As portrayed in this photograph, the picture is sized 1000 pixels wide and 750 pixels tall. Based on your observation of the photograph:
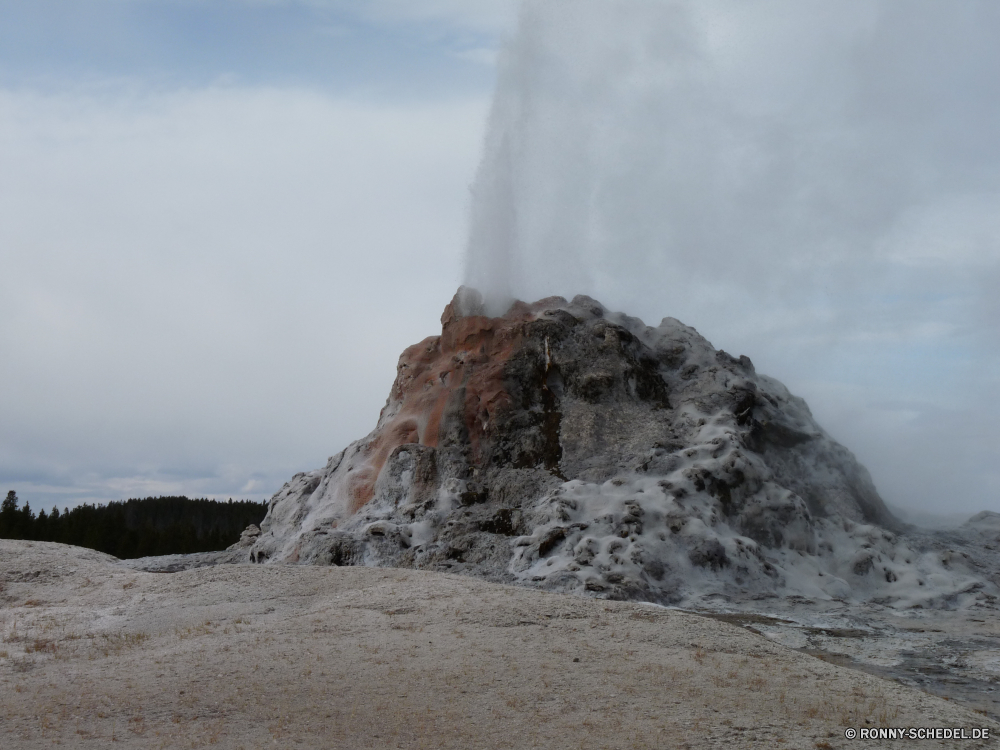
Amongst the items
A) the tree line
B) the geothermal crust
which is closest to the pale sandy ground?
the geothermal crust

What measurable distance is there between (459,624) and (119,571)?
891cm

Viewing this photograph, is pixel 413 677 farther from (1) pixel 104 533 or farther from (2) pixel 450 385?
(1) pixel 104 533

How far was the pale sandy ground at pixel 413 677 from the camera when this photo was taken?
8.83 metres

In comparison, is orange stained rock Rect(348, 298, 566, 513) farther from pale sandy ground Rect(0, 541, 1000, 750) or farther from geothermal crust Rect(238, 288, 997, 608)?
pale sandy ground Rect(0, 541, 1000, 750)

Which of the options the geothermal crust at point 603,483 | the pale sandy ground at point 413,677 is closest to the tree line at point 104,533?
the geothermal crust at point 603,483

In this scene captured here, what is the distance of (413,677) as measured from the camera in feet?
34.3

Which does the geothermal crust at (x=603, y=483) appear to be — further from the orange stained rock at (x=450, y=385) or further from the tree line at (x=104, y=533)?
the tree line at (x=104, y=533)

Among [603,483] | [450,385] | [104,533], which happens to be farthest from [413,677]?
[104,533]

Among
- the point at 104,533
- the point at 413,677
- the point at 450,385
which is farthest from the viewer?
the point at 104,533

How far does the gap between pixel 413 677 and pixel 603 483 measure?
10979 millimetres

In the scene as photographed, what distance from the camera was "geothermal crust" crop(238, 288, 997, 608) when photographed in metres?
18.4

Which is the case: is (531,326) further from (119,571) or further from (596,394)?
(119,571)

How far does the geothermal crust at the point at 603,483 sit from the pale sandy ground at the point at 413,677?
13.0ft

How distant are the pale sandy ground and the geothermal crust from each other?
396cm
